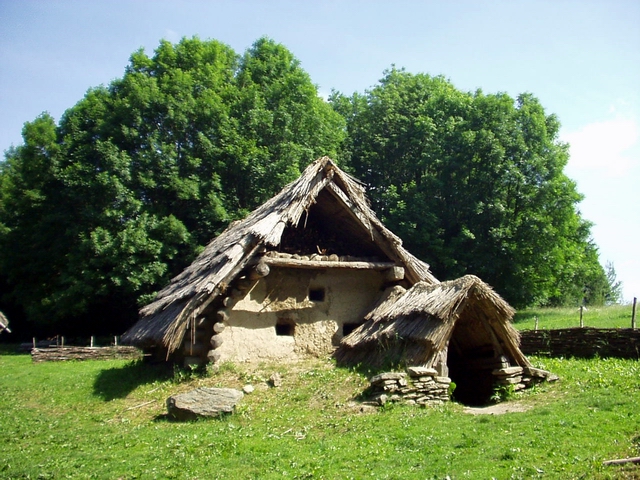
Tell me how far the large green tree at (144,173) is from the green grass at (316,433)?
1146cm

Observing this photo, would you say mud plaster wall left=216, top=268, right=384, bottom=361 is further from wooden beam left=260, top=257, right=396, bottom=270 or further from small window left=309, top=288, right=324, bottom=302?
wooden beam left=260, top=257, right=396, bottom=270

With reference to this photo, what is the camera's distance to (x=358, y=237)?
49.3 feet

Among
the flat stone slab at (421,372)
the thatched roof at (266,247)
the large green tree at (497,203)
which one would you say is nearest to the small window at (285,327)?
the thatched roof at (266,247)

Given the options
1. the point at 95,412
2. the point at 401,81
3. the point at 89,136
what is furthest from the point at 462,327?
the point at 401,81

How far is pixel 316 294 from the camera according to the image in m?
14.4

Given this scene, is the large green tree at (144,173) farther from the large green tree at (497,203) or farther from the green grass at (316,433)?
the green grass at (316,433)

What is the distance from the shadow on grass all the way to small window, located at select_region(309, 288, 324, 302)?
3.80 m

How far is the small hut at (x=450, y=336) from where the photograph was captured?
11.1 meters

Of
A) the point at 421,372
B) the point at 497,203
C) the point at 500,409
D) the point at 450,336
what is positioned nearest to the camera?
the point at 500,409

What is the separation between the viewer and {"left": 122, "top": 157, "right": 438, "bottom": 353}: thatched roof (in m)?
11.9

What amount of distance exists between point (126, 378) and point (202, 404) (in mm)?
4877

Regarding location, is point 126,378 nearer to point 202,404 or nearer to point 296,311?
point 296,311

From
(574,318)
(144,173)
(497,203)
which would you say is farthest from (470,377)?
(144,173)

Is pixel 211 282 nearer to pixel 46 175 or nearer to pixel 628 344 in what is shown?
pixel 628 344
